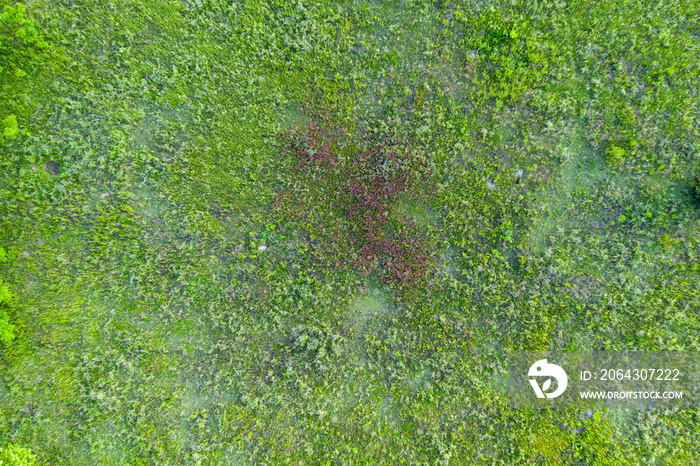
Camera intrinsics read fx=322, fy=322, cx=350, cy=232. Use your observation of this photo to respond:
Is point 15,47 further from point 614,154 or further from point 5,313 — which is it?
point 614,154

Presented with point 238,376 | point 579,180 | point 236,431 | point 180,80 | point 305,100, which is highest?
point 579,180

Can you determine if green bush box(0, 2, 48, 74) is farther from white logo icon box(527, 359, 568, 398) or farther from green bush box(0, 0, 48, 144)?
white logo icon box(527, 359, 568, 398)

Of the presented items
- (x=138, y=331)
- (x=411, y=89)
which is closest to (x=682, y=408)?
(x=411, y=89)

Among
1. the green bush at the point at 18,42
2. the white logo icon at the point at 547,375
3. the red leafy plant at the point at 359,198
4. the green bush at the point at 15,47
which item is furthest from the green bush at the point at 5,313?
the white logo icon at the point at 547,375

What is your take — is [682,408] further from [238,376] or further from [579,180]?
[238,376]

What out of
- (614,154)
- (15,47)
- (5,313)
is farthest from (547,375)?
(15,47)

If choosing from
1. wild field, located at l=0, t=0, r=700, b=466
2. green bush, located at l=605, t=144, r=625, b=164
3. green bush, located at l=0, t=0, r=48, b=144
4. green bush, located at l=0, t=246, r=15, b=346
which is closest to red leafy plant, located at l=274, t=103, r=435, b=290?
wild field, located at l=0, t=0, r=700, b=466
